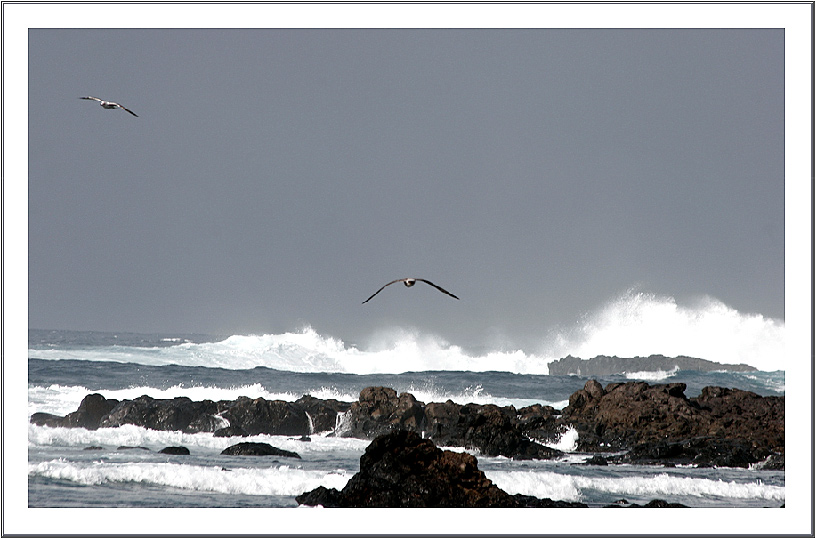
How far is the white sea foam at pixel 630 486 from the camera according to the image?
29.5ft


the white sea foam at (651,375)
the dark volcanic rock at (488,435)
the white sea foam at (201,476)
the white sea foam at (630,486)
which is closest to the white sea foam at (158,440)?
the dark volcanic rock at (488,435)

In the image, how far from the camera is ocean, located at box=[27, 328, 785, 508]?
8.74m

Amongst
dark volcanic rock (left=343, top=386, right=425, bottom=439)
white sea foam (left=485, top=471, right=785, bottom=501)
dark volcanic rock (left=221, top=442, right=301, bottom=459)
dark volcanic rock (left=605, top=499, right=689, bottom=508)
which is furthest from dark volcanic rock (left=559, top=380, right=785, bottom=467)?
dark volcanic rock (left=221, top=442, right=301, bottom=459)

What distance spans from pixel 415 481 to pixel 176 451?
4.98m

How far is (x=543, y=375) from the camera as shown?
22.0 meters

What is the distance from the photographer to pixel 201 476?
29.7 feet

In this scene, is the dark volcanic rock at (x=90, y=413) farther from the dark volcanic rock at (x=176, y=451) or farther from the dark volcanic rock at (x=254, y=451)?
the dark volcanic rock at (x=254, y=451)

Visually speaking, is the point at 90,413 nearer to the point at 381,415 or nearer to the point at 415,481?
the point at 381,415

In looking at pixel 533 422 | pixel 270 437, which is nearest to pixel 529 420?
pixel 533 422

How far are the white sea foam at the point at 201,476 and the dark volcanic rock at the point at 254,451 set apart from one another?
1062 millimetres
